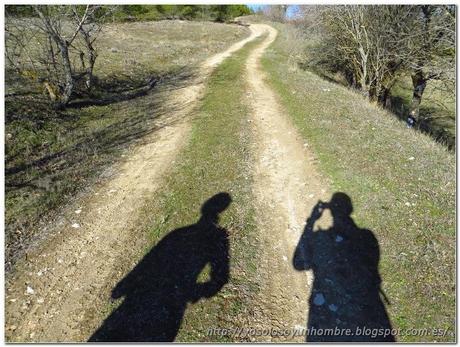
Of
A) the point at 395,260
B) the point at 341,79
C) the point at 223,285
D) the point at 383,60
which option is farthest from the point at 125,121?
the point at 341,79

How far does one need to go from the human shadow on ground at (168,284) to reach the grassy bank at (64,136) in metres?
2.74

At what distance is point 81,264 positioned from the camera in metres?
6.43

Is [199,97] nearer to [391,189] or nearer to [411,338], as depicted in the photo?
[391,189]

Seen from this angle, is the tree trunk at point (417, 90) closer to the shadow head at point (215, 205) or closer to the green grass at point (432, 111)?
the green grass at point (432, 111)

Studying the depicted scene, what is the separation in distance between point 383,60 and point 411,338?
15855mm

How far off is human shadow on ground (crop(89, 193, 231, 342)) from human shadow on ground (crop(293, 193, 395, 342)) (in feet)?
5.47

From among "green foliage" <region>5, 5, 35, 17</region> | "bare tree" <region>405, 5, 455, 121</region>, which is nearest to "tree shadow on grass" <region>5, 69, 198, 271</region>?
"green foliage" <region>5, 5, 35, 17</region>

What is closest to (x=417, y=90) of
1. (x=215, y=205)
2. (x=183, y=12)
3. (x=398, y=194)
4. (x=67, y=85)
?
(x=398, y=194)

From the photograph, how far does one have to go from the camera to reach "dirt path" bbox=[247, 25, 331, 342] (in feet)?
18.2

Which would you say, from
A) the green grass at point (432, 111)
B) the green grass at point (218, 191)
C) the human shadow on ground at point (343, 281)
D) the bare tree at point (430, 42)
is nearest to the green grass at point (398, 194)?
the human shadow on ground at point (343, 281)

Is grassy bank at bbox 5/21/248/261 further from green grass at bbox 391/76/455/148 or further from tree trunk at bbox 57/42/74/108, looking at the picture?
green grass at bbox 391/76/455/148

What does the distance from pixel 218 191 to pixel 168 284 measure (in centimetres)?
311

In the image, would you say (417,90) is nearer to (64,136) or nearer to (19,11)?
(64,136)

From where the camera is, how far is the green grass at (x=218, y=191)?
548 cm
